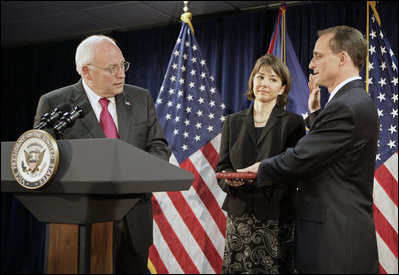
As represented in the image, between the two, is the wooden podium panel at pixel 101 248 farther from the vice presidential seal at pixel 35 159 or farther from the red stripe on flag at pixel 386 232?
the red stripe on flag at pixel 386 232

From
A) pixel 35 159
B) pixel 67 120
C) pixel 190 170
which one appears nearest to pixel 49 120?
pixel 67 120

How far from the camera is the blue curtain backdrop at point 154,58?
3.77 m

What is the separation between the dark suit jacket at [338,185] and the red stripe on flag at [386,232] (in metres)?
1.62

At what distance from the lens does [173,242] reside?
3.61 m

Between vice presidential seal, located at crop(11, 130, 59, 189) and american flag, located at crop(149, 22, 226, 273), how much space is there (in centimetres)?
254

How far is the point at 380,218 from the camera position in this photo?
3.18 m

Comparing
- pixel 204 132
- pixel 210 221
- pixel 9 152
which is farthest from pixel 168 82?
pixel 9 152

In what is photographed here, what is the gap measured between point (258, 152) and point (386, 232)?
1.37 metres

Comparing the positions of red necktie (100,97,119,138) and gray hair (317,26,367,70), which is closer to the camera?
red necktie (100,97,119,138)

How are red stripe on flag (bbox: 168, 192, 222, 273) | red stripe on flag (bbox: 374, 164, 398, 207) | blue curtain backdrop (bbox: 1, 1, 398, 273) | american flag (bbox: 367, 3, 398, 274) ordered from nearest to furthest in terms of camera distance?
american flag (bbox: 367, 3, 398, 274) → red stripe on flag (bbox: 374, 164, 398, 207) → red stripe on flag (bbox: 168, 192, 222, 273) → blue curtain backdrop (bbox: 1, 1, 398, 273)

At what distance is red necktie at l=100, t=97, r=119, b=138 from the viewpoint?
1590 mm

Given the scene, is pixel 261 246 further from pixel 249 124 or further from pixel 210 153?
pixel 210 153

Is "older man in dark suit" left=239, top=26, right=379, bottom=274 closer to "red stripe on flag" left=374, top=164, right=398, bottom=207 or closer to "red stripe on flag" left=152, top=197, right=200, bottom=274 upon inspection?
"red stripe on flag" left=374, top=164, right=398, bottom=207

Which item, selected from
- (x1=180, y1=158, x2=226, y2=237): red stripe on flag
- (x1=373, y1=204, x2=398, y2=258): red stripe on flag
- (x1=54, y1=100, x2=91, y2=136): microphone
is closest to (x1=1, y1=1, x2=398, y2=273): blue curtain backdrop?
Answer: (x1=180, y1=158, x2=226, y2=237): red stripe on flag
